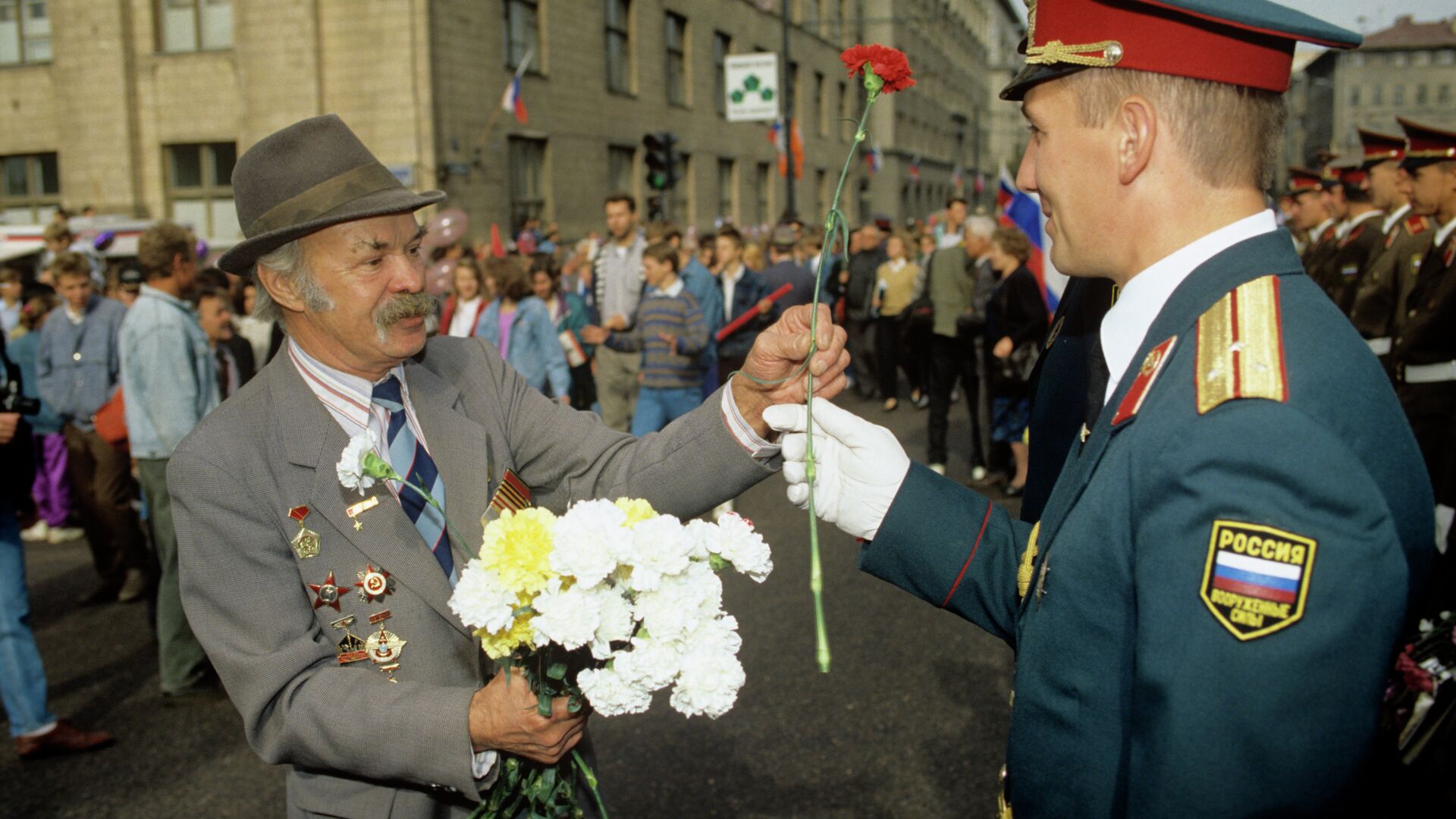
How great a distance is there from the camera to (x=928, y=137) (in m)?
56.1

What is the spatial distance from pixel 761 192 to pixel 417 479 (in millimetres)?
30301

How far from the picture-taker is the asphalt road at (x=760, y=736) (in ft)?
13.3

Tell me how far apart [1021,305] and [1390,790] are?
16.1 feet

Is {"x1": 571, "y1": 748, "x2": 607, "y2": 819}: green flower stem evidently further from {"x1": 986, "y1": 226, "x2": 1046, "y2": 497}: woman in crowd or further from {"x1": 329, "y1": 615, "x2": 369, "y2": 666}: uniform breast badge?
{"x1": 986, "y1": 226, "x2": 1046, "y2": 497}: woman in crowd

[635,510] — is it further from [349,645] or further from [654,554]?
[349,645]

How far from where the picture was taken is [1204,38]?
60.9 inches

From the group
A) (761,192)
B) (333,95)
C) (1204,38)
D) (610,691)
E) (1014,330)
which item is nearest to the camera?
(1204,38)

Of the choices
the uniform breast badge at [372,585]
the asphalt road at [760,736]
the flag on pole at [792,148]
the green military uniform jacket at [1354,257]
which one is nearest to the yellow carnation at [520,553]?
the uniform breast badge at [372,585]

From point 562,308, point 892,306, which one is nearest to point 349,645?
point 562,308

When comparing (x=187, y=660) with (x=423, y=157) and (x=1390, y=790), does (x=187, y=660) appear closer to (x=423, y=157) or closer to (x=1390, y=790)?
(x=1390, y=790)

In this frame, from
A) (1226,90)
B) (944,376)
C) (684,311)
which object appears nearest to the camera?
(1226,90)

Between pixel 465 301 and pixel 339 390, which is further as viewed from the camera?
pixel 465 301

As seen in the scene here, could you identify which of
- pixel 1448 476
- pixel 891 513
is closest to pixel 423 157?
pixel 1448 476

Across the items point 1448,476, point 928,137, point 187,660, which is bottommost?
point 187,660
